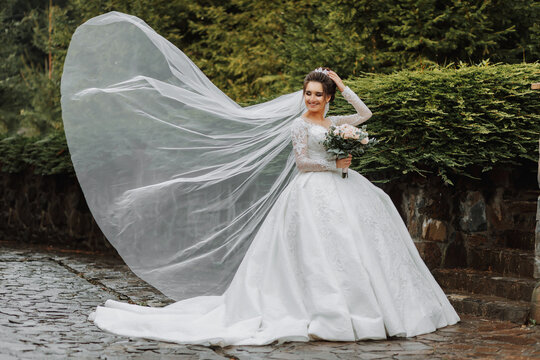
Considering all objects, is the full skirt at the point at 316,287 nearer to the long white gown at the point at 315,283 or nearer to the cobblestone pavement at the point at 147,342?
the long white gown at the point at 315,283

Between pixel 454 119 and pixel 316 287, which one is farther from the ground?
pixel 454 119

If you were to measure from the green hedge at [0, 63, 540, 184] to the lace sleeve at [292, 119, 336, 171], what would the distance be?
1308 mm

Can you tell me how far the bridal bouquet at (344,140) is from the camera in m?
Answer: 5.55

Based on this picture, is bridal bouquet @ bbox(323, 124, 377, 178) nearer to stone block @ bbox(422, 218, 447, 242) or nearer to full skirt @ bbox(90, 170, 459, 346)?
full skirt @ bbox(90, 170, 459, 346)

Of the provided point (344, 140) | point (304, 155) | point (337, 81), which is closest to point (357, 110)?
point (337, 81)

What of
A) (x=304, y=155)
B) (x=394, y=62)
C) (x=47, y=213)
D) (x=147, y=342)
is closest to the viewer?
(x=147, y=342)

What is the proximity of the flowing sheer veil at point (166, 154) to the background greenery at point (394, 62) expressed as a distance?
1431 millimetres

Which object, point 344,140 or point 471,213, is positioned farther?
point 471,213

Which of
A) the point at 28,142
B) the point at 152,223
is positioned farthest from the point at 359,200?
the point at 28,142

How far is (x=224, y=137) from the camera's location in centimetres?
619

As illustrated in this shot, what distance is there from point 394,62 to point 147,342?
6.81 m

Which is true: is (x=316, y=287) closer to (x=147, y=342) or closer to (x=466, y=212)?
(x=147, y=342)

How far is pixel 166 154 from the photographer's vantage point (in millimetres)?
6039

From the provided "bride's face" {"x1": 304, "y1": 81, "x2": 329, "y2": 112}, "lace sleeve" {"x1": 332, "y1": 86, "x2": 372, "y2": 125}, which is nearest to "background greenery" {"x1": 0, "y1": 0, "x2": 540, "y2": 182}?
"lace sleeve" {"x1": 332, "y1": 86, "x2": 372, "y2": 125}
